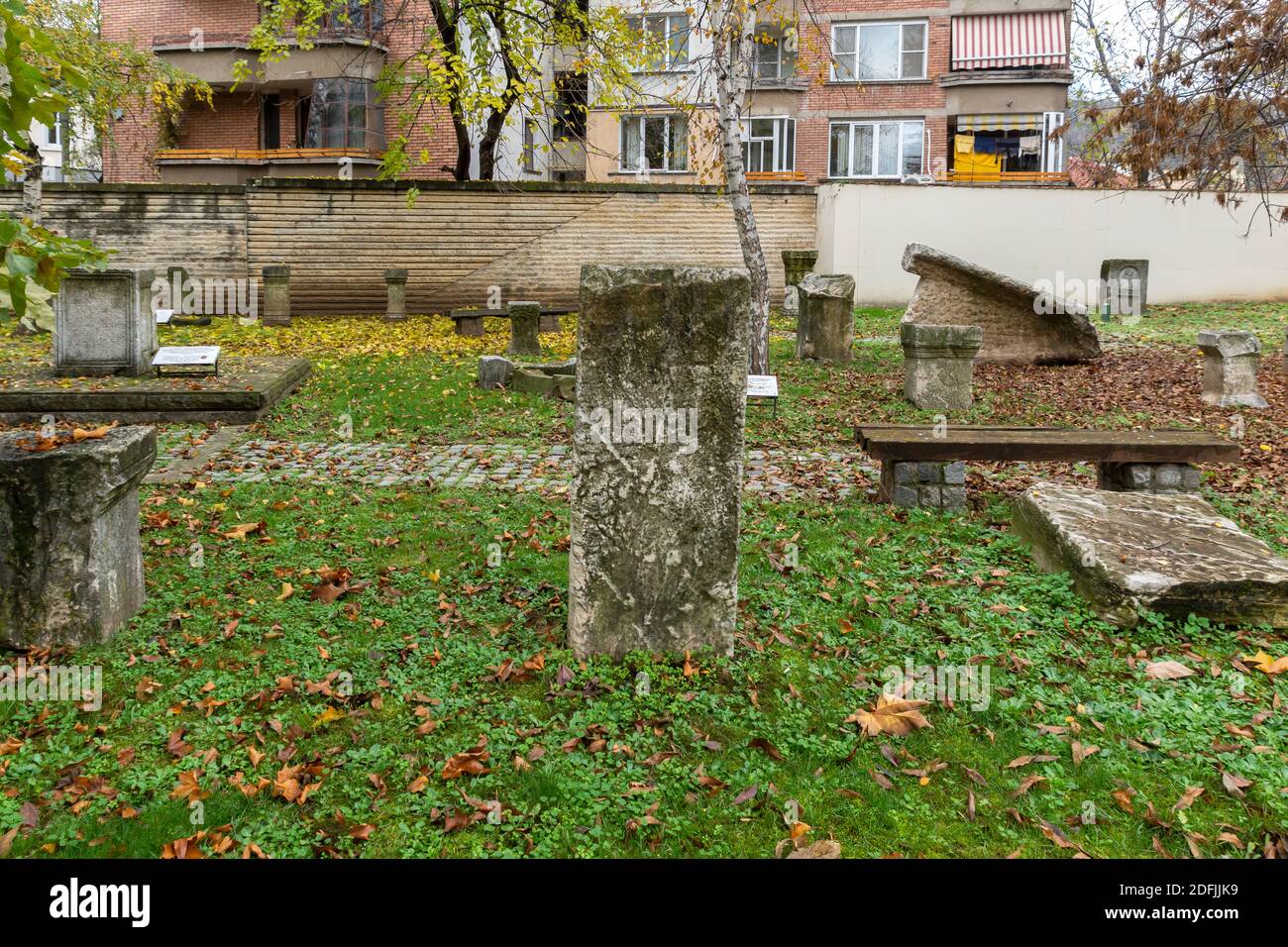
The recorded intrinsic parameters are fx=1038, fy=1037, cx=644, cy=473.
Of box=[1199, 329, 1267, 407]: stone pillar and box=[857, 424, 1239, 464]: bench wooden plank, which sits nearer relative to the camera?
box=[857, 424, 1239, 464]: bench wooden plank

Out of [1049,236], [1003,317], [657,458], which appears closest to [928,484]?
[657,458]

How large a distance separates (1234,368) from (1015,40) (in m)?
22.8

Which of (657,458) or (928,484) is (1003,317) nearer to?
Answer: (928,484)

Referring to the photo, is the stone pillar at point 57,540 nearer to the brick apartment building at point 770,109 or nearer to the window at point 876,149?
the brick apartment building at point 770,109

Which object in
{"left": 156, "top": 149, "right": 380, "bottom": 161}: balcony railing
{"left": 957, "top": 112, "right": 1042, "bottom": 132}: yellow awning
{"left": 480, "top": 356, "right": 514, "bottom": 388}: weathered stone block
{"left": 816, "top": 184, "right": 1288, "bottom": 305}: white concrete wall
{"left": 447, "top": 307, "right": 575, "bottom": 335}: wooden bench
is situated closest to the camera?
{"left": 480, "top": 356, "right": 514, "bottom": 388}: weathered stone block

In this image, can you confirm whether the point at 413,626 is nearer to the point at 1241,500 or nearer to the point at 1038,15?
the point at 1241,500

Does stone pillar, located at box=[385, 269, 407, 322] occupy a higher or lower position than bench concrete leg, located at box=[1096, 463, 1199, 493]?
higher

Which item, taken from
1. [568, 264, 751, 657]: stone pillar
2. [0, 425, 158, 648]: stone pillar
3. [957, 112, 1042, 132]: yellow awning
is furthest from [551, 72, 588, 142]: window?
[957, 112, 1042, 132]: yellow awning

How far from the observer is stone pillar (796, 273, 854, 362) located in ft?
45.6

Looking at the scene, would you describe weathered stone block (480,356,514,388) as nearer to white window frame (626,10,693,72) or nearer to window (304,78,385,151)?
white window frame (626,10,693,72)

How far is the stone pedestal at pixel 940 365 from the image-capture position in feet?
34.6

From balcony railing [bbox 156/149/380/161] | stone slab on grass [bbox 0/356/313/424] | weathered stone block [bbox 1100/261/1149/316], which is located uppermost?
balcony railing [bbox 156/149/380/161]

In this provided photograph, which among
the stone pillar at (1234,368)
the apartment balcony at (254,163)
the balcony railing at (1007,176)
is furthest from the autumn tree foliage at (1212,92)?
the apartment balcony at (254,163)

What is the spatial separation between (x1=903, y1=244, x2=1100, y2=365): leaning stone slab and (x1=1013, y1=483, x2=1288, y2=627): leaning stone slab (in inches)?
315
